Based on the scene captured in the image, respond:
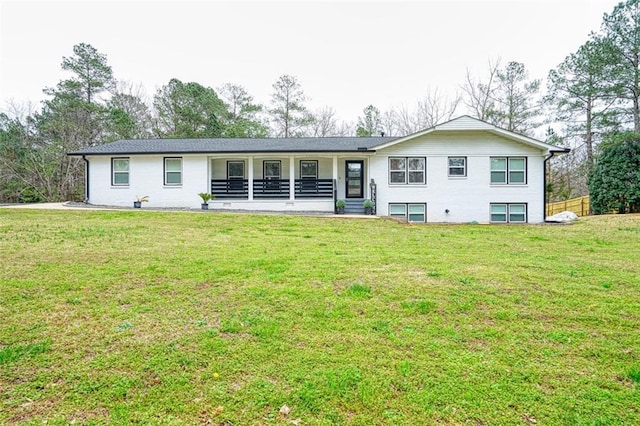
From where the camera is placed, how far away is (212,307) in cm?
417

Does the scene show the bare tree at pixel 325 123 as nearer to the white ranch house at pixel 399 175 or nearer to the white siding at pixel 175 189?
the white ranch house at pixel 399 175

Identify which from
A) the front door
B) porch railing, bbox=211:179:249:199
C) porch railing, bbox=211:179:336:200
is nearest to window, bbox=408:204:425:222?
the front door

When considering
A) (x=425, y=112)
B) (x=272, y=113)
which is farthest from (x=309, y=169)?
(x=425, y=112)

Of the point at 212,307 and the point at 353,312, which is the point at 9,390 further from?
the point at 353,312

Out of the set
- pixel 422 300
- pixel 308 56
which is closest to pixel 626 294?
pixel 422 300

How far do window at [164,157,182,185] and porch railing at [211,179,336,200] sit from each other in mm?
1605

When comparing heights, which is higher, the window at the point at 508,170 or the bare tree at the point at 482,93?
the bare tree at the point at 482,93

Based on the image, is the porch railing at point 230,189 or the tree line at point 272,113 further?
the tree line at point 272,113

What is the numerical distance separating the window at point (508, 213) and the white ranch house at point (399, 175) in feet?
0.13

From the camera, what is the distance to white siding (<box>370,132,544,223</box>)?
53.5 feet

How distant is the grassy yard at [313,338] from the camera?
8.18 feet

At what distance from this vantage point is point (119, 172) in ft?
56.3

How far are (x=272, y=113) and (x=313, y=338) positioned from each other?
101ft

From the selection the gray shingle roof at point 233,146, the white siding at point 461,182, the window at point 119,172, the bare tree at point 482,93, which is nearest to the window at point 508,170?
the white siding at point 461,182
